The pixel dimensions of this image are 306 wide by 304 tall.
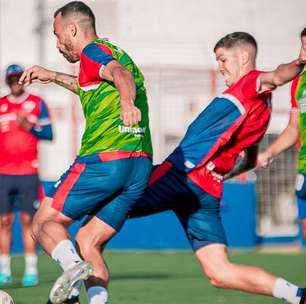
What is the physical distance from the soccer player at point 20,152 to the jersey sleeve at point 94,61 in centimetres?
600

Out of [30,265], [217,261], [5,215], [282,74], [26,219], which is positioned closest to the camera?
[282,74]

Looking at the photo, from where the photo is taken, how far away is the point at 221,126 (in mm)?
8922

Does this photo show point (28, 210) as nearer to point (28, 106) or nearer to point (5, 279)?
point (5, 279)

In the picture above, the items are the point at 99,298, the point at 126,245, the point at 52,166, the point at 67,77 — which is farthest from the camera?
the point at 52,166

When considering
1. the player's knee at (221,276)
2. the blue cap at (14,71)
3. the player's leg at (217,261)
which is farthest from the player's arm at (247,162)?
the blue cap at (14,71)

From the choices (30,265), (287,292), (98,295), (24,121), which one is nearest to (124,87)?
(98,295)

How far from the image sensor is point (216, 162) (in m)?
9.06

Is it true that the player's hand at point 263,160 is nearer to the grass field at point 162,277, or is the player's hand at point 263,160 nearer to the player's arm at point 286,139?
the player's arm at point 286,139

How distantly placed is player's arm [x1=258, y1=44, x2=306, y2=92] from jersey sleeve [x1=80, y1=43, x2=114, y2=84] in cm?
113

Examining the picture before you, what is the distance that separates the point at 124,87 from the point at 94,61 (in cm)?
55

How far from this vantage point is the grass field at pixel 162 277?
38.2 feet

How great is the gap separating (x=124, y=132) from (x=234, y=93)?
915mm

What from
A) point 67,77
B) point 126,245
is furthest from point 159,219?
point 67,77

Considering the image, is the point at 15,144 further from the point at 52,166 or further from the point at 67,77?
the point at 52,166
